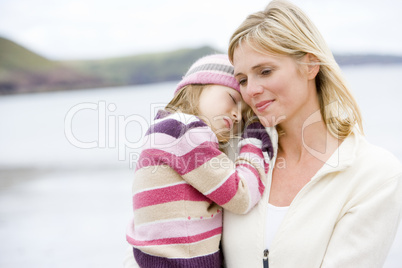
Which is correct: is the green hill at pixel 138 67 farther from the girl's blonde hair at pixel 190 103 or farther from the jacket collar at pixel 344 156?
the jacket collar at pixel 344 156

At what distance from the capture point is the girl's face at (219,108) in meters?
1.90

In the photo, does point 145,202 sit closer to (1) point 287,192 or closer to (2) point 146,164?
(2) point 146,164

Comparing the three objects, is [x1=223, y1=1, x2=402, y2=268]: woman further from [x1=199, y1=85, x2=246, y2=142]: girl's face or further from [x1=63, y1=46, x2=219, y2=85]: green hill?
[x1=63, y1=46, x2=219, y2=85]: green hill

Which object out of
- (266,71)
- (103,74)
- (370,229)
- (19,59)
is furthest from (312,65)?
(19,59)

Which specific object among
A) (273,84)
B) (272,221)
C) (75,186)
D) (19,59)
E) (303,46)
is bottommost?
(75,186)

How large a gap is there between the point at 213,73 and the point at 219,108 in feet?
0.58

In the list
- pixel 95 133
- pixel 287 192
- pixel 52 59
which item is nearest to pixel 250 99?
pixel 287 192

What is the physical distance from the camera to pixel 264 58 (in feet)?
5.31

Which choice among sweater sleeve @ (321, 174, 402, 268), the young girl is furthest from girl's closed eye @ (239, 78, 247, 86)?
sweater sleeve @ (321, 174, 402, 268)

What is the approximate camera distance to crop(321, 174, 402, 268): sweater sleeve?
1.44 m

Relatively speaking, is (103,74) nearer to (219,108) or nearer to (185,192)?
(219,108)

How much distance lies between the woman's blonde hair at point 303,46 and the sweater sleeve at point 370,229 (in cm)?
31

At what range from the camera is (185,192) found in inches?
65.4

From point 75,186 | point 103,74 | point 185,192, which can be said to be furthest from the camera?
point 103,74
